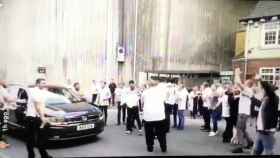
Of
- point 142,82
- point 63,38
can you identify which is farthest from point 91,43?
point 142,82

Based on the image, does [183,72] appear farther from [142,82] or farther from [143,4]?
[143,4]

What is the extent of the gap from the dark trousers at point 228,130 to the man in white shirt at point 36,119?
2076mm

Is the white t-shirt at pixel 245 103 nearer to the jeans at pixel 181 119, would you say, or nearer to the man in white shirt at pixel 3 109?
the jeans at pixel 181 119

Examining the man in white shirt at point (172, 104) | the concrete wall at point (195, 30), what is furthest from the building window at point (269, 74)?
the man in white shirt at point (172, 104)

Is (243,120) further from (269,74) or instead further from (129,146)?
(129,146)

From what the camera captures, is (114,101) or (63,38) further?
(114,101)

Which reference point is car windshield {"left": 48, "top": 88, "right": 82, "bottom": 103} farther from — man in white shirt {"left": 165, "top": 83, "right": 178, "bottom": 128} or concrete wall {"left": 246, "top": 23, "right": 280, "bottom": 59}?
concrete wall {"left": 246, "top": 23, "right": 280, "bottom": 59}

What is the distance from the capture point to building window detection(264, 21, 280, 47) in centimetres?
320

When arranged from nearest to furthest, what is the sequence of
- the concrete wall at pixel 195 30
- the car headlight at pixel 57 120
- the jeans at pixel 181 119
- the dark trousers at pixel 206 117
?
1. the car headlight at pixel 57 120
2. the concrete wall at pixel 195 30
3. the jeans at pixel 181 119
4. the dark trousers at pixel 206 117

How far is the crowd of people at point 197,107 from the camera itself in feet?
10.9

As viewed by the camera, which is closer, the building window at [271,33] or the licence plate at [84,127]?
the building window at [271,33]

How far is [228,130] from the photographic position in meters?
4.41

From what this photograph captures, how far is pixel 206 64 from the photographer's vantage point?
3762 mm

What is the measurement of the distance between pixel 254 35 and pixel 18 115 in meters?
2.38
